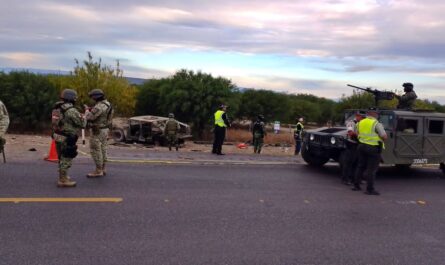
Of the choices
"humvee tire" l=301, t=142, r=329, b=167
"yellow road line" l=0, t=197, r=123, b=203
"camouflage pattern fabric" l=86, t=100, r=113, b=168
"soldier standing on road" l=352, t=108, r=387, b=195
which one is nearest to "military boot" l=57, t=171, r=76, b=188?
"yellow road line" l=0, t=197, r=123, b=203

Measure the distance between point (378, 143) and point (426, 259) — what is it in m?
4.41

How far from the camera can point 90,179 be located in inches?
379

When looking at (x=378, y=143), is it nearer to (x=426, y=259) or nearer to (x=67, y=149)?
(x=426, y=259)

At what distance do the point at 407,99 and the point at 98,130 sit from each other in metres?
8.31

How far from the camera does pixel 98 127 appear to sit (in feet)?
32.6

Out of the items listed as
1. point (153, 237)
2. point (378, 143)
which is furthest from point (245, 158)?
point (153, 237)

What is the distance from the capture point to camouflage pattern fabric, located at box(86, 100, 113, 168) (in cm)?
990

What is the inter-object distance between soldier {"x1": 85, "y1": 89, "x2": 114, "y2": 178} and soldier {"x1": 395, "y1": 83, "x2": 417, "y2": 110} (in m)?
7.97

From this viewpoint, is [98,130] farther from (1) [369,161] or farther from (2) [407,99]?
(2) [407,99]

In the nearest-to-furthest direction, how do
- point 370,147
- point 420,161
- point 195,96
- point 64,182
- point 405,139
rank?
1. point 64,182
2. point 370,147
3. point 405,139
4. point 420,161
5. point 195,96

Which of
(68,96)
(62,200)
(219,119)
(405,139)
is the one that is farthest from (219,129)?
(62,200)

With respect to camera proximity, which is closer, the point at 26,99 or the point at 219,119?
the point at 219,119

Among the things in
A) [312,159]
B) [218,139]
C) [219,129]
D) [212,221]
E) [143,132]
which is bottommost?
[143,132]

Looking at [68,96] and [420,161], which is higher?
[68,96]
